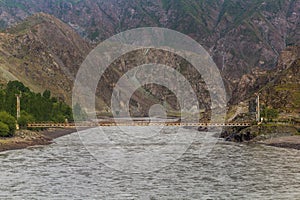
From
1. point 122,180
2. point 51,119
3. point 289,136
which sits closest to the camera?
point 122,180

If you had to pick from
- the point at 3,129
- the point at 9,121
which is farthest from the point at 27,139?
the point at 3,129

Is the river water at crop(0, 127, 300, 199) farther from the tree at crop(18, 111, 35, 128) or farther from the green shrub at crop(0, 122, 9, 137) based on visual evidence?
the tree at crop(18, 111, 35, 128)

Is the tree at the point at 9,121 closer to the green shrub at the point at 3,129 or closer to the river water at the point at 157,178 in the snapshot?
the green shrub at the point at 3,129

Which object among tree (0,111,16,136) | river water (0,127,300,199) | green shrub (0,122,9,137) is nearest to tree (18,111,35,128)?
tree (0,111,16,136)

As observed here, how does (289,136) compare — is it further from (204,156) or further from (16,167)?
(16,167)

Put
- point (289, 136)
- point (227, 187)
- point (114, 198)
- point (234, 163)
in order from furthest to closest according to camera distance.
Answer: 1. point (289, 136)
2. point (234, 163)
3. point (227, 187)
4. point (114, 198)

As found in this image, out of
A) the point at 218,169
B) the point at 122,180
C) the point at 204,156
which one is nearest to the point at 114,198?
the point at 122,180
